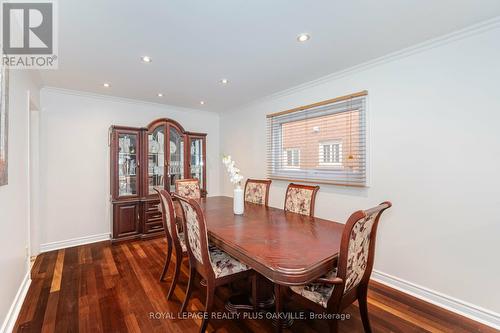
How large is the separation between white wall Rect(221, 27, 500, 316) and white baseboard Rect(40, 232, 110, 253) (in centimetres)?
374

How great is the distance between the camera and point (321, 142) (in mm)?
3041

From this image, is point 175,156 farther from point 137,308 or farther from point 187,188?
point 137,308

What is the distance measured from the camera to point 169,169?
13.4ft

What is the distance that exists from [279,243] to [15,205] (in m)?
2.32

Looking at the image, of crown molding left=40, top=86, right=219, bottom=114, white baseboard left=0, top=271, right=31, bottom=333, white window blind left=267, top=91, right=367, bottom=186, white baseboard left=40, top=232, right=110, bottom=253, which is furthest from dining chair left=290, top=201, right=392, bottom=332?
crown molding left=40, top=86, right=219, bottom=114

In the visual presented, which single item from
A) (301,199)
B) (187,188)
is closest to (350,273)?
(301,199)

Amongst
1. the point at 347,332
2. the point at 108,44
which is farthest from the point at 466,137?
the point at 108,44

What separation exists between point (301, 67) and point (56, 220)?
13.2 ft

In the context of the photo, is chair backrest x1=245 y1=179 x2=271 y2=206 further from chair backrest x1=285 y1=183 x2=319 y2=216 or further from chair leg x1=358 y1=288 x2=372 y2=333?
chair leg x1=358 y1=288 x2=372 y2=333

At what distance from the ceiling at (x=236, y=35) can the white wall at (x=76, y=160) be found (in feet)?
1.74

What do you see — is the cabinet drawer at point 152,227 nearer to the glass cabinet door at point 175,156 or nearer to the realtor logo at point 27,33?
the glass cabinet door at point 175,156

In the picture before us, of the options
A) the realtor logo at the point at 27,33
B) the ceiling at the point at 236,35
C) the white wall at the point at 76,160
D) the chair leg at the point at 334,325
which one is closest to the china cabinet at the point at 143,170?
the white wall at the point at 76,160

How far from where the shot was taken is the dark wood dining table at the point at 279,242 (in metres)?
1.24

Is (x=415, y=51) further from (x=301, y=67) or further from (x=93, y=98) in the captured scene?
(x=93, y=98)
